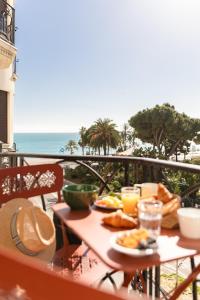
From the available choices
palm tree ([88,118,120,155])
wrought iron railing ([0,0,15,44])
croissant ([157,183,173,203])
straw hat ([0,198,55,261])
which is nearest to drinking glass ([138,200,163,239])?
croissant ([157,183,173,203])

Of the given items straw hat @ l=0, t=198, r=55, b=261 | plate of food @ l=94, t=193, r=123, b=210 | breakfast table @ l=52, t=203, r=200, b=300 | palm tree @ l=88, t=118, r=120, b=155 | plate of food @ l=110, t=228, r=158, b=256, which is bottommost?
straw hat @ l=0, t=198, r=55, b=261

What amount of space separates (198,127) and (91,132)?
43.5 feet

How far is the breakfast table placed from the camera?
117cm

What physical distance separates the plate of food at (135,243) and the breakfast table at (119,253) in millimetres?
21

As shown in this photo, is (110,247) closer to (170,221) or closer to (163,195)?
(170,221)

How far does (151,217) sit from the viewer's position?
1.41m

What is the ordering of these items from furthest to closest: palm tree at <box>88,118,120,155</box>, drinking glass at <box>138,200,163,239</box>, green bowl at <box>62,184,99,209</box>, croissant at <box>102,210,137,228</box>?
palm tree at <box>88,118,120,155</box>
green bowl at <box>62,184,99,209</box>
croissant at <box>102,210,137,228</box>
drinking glass at <box>138,200,163,239</box>

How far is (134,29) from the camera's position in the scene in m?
30.6

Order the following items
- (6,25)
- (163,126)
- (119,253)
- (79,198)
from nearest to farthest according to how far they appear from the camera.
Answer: (119,253) → (79,198) → (6,25) → (163,126)

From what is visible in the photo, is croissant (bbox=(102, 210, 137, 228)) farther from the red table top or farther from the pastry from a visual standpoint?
the pastry

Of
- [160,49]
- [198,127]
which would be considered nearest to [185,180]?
[198,127]

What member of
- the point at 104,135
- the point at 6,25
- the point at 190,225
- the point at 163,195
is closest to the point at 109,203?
the point at 163,195

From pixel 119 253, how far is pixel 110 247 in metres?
0.06

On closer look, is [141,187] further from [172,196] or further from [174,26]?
[174,26]
